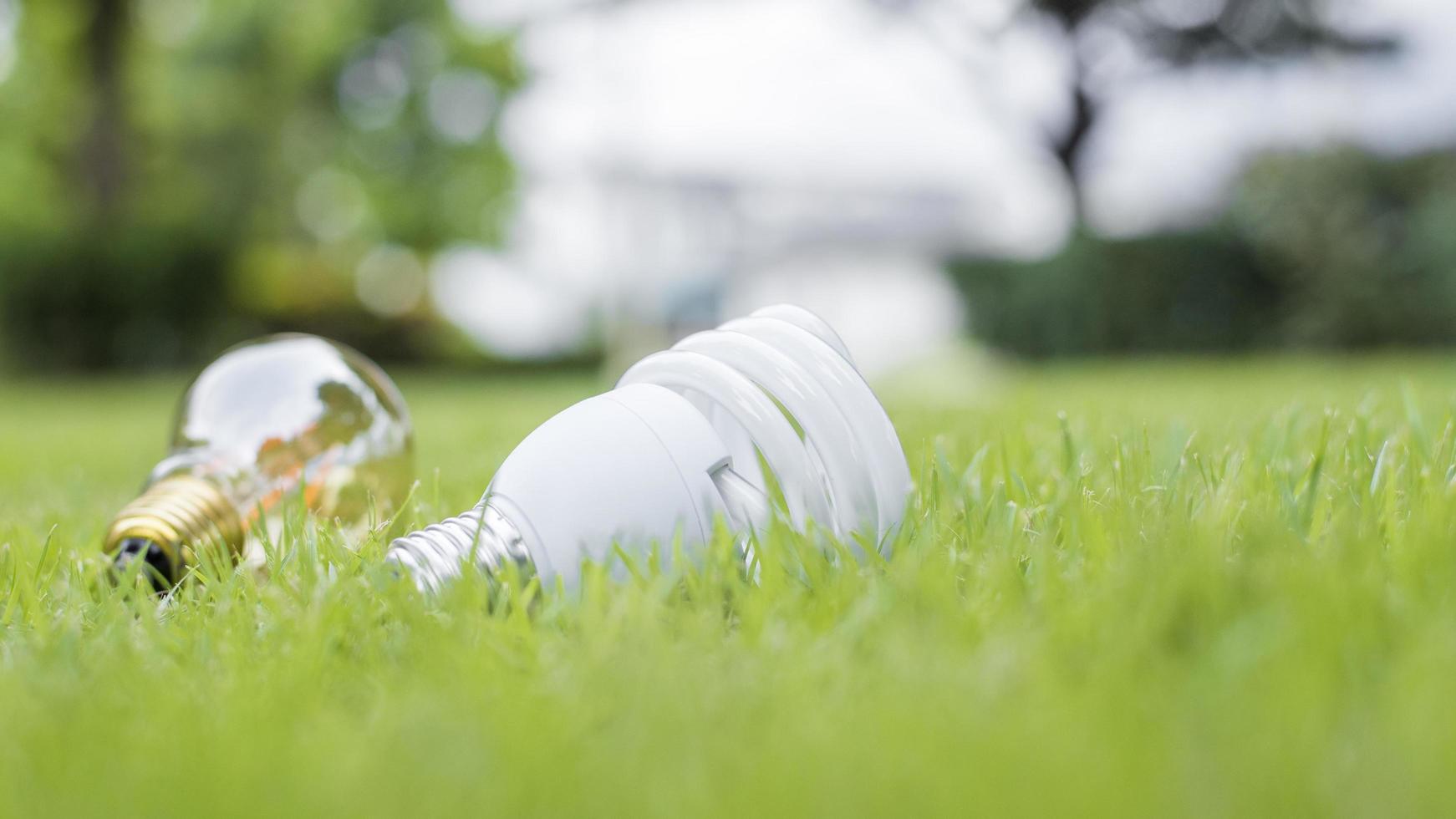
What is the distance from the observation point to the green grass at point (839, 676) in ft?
2.39

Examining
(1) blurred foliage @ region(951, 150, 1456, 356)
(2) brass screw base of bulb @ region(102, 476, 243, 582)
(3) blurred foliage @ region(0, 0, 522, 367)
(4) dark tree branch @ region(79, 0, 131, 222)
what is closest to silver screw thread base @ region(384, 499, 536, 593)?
(2) brass screw base of bulb @ region(102, 476, 243, 582)

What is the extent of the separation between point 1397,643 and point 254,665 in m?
1.03

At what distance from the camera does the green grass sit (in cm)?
73

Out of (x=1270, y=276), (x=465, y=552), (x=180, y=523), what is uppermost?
(x=465, y=552)

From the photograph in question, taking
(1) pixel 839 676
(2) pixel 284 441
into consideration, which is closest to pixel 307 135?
(2) pixel 284 441

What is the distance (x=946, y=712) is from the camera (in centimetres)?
82

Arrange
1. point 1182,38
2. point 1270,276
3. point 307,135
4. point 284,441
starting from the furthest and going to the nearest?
point 307,135, point 1182,38, point 1270,276, point 284,441

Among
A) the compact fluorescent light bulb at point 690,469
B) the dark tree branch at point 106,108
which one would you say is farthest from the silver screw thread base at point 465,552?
the dark tree branch at point 106,108

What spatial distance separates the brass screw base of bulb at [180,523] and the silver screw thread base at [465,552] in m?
0.38

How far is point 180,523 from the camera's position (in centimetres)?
159

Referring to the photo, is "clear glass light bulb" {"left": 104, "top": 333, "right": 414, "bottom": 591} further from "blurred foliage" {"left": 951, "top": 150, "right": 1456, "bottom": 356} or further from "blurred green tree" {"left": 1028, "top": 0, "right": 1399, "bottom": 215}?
"blurred green tree" {"left": 1028, "top": 0, "right": 1399, "bottom": 215}

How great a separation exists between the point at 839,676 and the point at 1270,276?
13.7m

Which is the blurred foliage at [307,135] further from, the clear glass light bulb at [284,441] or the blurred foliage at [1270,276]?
the clear glass light bulb at [284,441]

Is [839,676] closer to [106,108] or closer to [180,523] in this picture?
[180,523]
